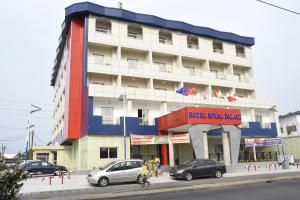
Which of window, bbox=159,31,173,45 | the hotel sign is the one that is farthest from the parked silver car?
window, bbox=159,31,173,45

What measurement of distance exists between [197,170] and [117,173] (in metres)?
6.28

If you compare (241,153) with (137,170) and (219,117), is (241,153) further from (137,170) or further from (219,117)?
(137,170)

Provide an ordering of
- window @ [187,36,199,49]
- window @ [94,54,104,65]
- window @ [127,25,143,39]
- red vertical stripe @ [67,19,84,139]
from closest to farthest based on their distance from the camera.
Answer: red vertical stripe @ [67,19,84,139] → window @ [94,54,104,65] → window @ [127,25,143,39] → window @ [187,36,199,49]

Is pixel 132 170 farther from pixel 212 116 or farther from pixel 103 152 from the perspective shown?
pixel 212 116

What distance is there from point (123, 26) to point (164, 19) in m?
6.03

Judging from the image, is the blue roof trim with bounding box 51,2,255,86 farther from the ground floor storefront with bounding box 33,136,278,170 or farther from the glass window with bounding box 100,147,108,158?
the glass window with bounding box 100,147,108,158

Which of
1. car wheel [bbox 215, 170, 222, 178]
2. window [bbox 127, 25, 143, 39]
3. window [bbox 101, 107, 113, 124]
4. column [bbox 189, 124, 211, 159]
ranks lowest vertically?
car wheel [bbox 215, 170, 222, 178]

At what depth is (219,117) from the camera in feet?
92.1

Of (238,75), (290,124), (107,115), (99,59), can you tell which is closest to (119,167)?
(107,115)

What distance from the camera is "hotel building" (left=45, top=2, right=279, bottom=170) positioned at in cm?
3016

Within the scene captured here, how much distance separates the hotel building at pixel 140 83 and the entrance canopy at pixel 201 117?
0.79ft

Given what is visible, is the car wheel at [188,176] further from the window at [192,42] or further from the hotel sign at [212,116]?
the window at [192,42]

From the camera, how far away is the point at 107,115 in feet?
104

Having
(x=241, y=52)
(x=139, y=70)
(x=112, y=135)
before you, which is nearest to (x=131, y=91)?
(x=139, y=70)
